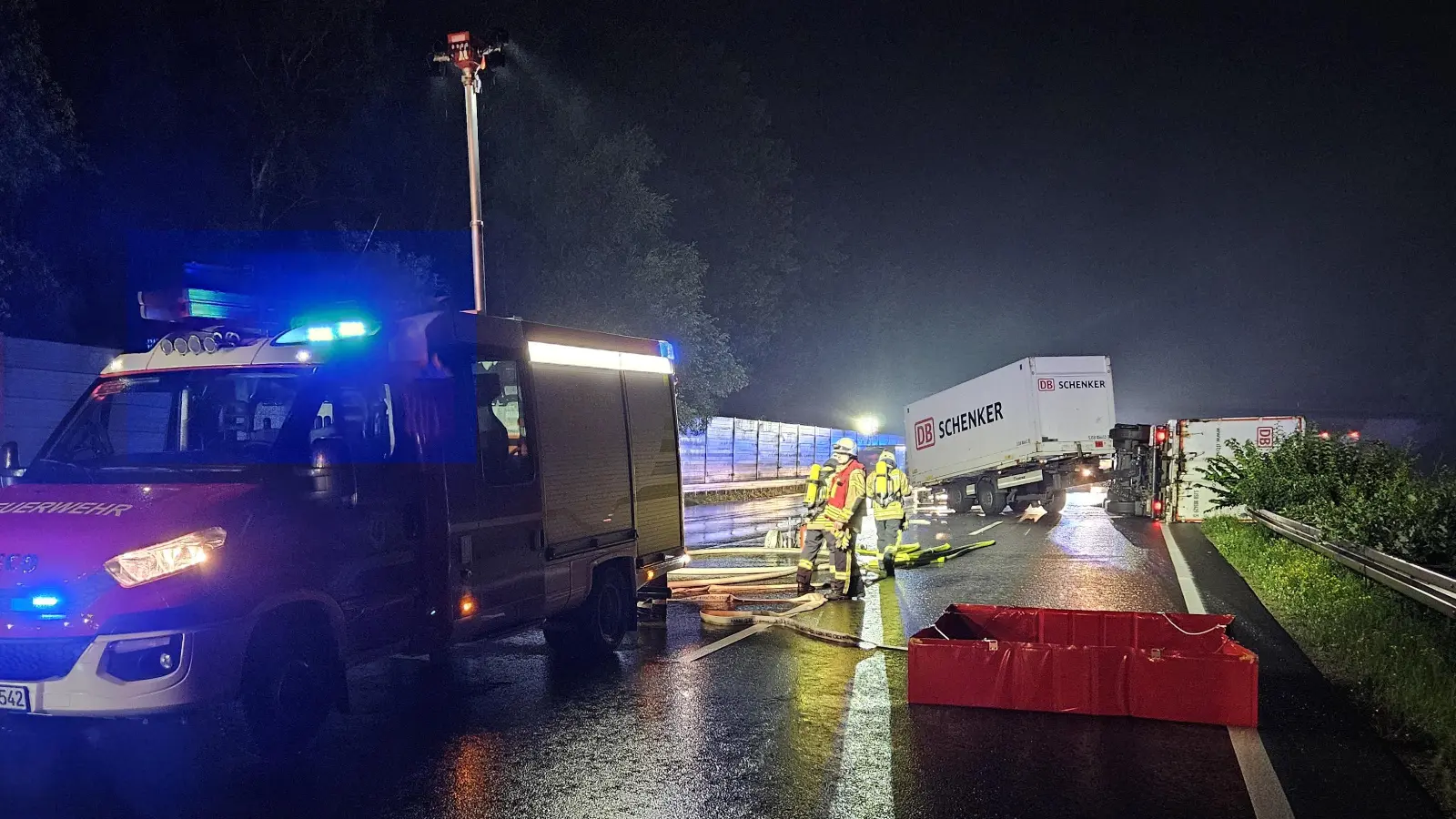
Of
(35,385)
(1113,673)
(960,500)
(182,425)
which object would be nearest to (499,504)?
(182,425)

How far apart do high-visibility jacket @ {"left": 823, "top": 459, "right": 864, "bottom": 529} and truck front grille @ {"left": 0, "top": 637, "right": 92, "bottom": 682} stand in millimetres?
7639

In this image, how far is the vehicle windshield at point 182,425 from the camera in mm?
6000

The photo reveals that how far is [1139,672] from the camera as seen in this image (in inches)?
260

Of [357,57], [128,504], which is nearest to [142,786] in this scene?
[128,504]

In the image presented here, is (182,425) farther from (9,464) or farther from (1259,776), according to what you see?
(1259,776)

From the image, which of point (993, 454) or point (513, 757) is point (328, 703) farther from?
point (993, 454)

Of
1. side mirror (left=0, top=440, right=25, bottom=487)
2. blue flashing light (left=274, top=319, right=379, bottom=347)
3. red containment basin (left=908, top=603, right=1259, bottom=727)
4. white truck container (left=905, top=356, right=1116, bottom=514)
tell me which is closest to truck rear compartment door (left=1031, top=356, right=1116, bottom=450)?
white truck container (left=905, top=356, right=1116, bottom=514)

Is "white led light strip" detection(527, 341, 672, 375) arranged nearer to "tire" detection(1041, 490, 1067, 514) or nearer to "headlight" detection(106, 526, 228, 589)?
"headlight" detection(106, 526, 228, 589)

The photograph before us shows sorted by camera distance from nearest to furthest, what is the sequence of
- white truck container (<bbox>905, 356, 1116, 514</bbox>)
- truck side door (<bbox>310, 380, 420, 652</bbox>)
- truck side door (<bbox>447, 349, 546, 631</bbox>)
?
truck side door (<bbox>310, 380, 420, 652</bbox>)
truck side door (<bbox>447, 349, 546, 631</bbox>)
white truck container (<bbox>905, 356, 1116, 514</bbox>)

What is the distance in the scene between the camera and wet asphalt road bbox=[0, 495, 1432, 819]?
5113 millimetres

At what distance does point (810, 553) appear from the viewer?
38.8ft

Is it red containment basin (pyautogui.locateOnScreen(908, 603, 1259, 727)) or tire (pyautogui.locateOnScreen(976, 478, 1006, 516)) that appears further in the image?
tire (pyautogui.locateOnScreen(976, 478, 1006, 516))

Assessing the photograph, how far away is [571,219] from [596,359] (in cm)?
1948

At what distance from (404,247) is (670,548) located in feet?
53.2
